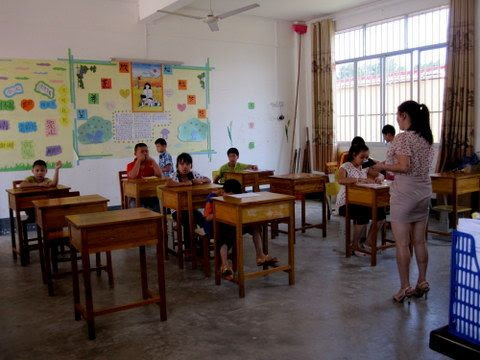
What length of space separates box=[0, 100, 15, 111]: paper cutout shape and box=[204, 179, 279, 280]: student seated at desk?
3444 mm

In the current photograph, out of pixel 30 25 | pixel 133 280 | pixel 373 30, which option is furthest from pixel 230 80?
pixel 133 280

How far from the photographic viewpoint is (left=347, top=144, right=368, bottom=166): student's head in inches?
188

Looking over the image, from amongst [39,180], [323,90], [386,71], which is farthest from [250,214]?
[323,90]

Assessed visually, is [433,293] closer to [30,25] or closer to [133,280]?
[133,280]

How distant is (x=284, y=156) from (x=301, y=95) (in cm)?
116

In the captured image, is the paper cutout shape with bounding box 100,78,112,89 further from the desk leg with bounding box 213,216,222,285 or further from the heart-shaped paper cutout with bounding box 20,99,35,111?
the desk leg with bounding box 213,216,222,285

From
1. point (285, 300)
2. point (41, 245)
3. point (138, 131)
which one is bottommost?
point (285, 300)

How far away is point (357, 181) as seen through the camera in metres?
4.64

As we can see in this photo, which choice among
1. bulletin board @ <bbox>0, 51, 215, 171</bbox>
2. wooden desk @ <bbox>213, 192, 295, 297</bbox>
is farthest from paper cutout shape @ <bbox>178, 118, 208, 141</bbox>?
wooden desk @ <bbox>213, 192, 295, 297</bbox>

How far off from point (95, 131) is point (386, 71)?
4425 mm

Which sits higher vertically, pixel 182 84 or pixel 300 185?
pixel 182 84

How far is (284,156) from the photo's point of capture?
8836mm

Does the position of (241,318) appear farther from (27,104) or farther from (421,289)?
(27,104)

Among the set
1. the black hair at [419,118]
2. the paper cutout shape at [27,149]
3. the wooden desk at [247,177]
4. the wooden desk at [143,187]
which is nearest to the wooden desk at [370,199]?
the black hair at [419,118]
